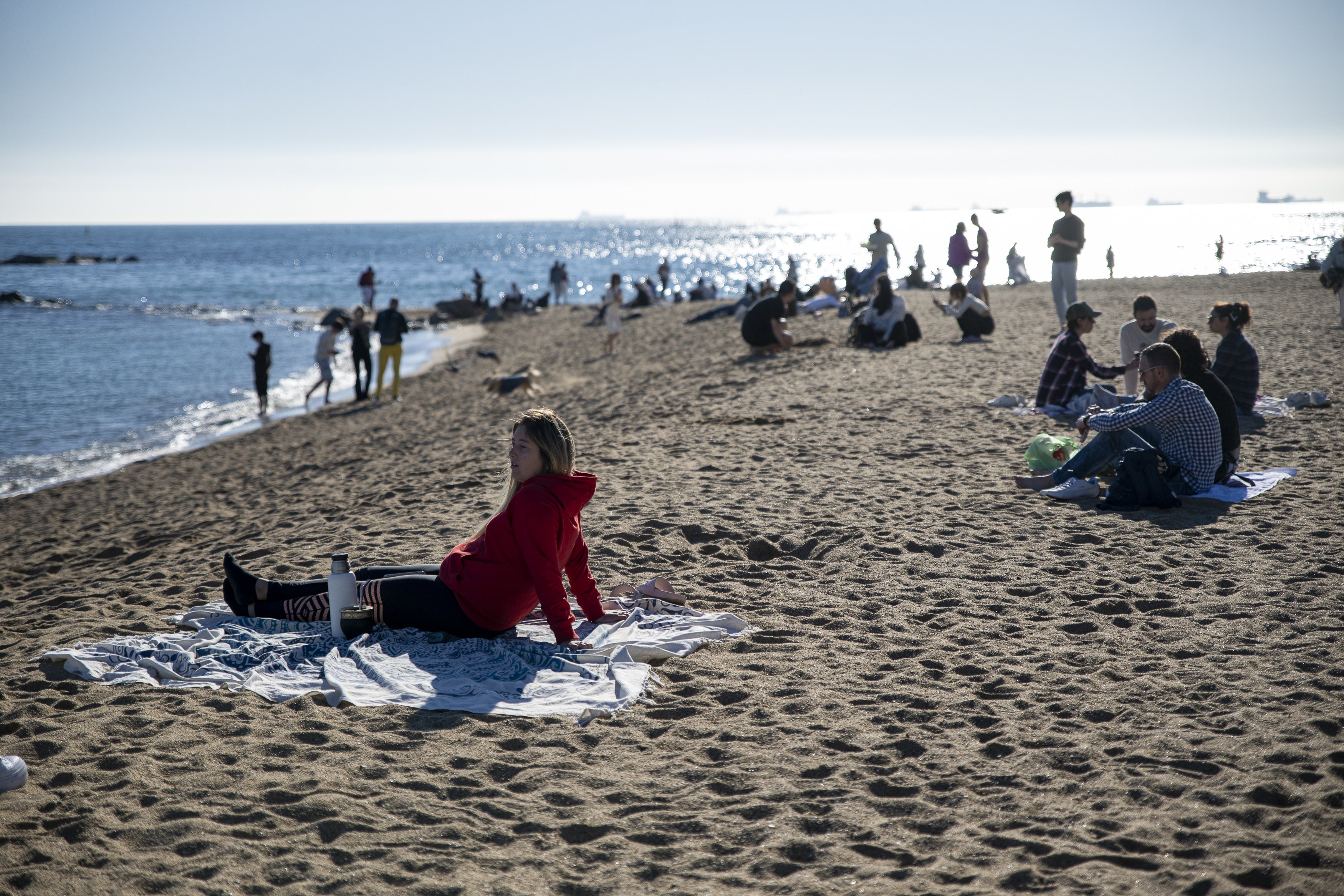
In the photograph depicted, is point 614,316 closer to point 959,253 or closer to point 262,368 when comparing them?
point 262,368

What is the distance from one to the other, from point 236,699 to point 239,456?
9.80m

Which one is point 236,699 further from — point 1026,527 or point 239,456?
point 239,456

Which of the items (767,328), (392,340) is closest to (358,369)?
(392,340)

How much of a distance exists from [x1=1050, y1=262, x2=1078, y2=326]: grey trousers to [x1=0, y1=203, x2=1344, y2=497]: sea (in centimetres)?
744

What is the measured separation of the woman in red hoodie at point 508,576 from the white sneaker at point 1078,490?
3.88 metres

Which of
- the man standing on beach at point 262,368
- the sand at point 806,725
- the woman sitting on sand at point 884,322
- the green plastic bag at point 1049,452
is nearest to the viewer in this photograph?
the sand at point 806,725

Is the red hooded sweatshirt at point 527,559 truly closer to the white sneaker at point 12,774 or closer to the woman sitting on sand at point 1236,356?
the white sneaker at point 12,774

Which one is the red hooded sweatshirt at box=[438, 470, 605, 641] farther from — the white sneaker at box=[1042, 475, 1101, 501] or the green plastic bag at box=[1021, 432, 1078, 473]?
the green plastic bag at box=[1021, 432, 1078, 473]

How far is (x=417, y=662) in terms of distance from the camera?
438 cm

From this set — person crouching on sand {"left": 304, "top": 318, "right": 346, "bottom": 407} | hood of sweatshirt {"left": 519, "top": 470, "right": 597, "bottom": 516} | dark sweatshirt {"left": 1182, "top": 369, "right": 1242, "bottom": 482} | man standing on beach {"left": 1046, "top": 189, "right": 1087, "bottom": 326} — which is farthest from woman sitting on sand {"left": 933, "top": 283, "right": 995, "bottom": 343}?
hood of sweatshirt {"left": 519, "top": 470, "right": 597, "bottom": 516}

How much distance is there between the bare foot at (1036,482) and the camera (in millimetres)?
7008

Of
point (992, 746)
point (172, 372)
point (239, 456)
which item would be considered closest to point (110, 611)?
point (992, 746)

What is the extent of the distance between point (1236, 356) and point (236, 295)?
54939 millimetres

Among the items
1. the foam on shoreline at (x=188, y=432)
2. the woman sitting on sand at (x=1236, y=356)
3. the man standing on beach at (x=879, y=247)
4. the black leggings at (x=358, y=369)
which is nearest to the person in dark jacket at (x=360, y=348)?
the black leggings at (x=358, y=369)
